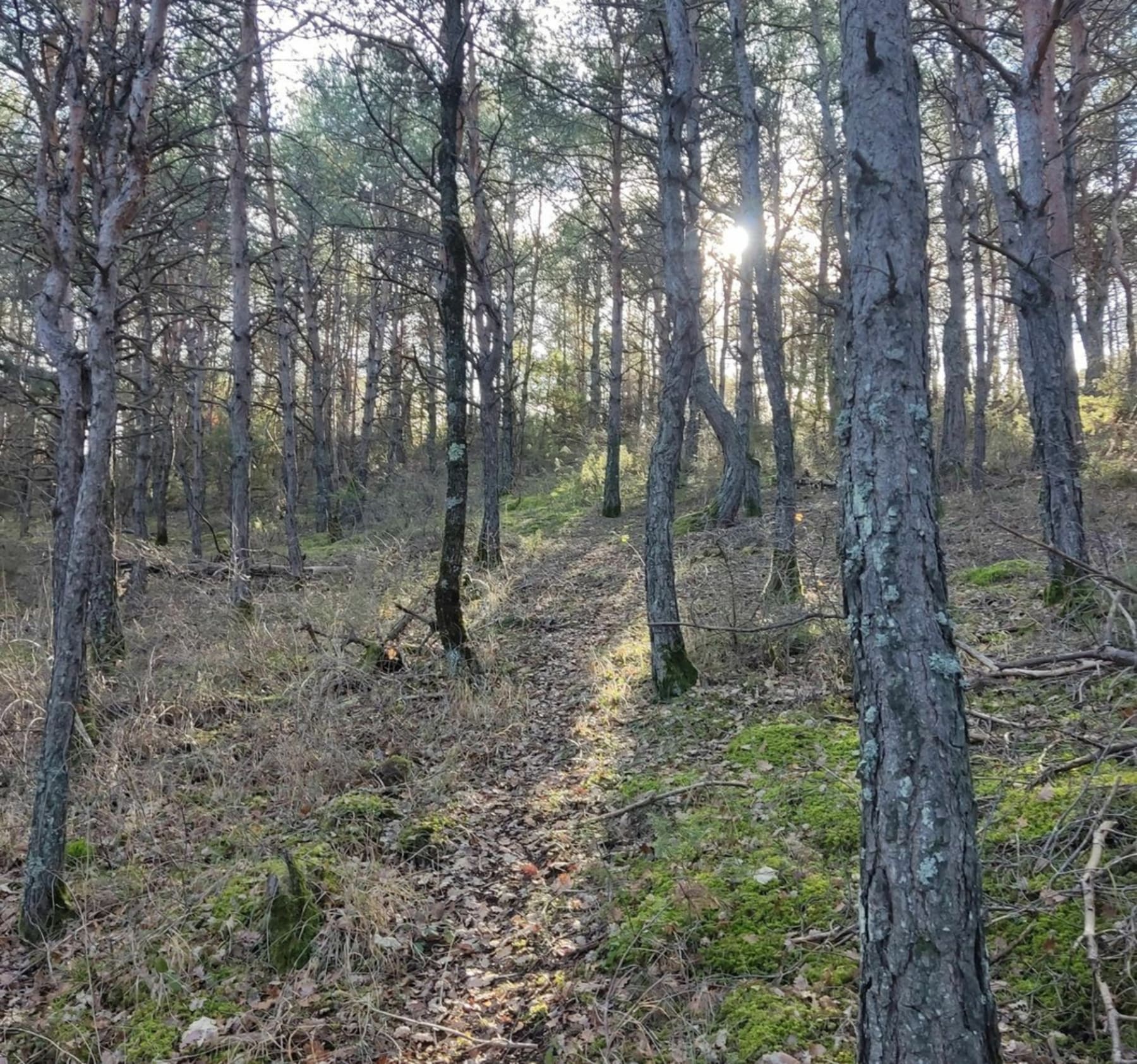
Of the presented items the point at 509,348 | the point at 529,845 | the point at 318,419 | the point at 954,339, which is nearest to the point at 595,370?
the point at 509,348

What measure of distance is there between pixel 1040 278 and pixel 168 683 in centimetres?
799

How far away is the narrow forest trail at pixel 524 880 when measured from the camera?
3.05 metres

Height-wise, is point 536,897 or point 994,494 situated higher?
point 994,494

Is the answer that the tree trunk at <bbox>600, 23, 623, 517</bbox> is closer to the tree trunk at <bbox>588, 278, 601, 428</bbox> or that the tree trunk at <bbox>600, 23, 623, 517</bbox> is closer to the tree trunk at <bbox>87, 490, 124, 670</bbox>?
the tree trunk at <bbox>588, 278, 601, 428</bbox>

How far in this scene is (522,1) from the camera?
28.3 feet

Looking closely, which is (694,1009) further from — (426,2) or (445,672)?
(426,2)

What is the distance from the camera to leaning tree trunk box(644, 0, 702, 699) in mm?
5988

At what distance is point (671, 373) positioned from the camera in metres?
6.07

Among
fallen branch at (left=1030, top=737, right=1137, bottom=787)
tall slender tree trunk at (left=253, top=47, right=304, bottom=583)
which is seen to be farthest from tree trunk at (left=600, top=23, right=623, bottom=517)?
fallen branch at (left=1030, top=737, right=1137, bottom=787)

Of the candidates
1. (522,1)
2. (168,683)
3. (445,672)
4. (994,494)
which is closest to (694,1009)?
(445,672)

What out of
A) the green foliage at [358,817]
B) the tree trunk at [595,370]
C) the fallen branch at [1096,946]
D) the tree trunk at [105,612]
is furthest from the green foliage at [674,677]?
the tree trunk at [595,370]

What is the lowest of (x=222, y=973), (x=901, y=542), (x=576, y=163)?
(x=222, y=973)

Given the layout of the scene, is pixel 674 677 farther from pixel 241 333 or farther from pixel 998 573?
pixel 241 333

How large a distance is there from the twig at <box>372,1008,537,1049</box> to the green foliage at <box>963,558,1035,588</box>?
20.4 feet
